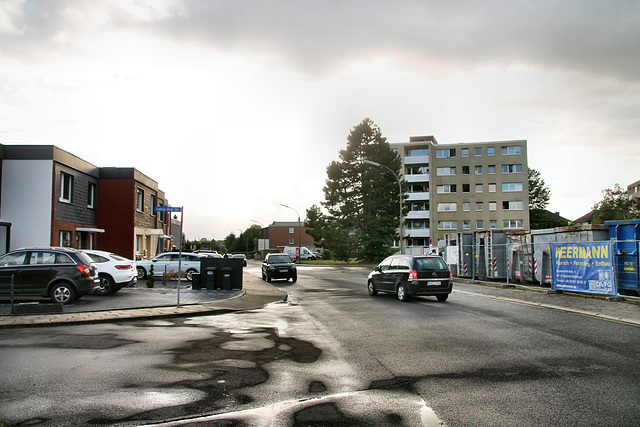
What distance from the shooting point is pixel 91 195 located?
28125 mm

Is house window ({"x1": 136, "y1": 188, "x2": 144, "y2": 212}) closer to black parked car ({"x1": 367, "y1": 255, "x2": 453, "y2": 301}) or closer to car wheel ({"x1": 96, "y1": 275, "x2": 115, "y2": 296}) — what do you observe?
car wheel ({"x1": 96, "y1": 275, "x2": 115, "y2": 296})

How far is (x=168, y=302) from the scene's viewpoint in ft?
46.9

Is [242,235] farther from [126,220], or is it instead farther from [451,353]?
[451,353]

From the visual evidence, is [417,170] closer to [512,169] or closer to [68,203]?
[512,169]

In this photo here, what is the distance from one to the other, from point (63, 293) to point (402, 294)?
33.2 feet

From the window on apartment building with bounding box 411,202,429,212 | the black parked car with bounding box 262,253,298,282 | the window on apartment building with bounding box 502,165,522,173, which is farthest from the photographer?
the window on apartment building with bounding box 411,202,429,212

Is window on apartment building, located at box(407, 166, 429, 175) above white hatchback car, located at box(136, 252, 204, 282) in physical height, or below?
above

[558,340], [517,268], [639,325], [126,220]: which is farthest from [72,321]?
[126,220]

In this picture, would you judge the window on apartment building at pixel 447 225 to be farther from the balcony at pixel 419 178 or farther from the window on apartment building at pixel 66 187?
Answer: the window on apartment building at pixel 66 187

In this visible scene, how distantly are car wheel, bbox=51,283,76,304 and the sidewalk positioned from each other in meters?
0.36

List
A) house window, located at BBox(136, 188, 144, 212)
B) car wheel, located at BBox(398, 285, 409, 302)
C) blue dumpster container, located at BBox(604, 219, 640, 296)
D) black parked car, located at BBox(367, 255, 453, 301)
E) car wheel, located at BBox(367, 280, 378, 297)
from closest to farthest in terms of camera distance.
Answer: blue dumpster container, located at BBox(604, 219, 640, 296)
black parked car, located at BBox(367, 255, 453, 301)
car wheel, located at BBox(398, 285, 409, 302)
car wheel, located at BBox(367, 280, 378, 297)
house window, located at BBox(136, 188, 144, 212)

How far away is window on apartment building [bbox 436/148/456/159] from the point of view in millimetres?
72062

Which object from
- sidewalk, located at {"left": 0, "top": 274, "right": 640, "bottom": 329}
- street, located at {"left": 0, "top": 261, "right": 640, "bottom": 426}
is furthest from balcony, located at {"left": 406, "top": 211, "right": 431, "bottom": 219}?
street, located at {"left": 0, "top": 261, "right": 640, "bottom": 426}

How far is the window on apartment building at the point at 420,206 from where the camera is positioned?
73000 millimetres
